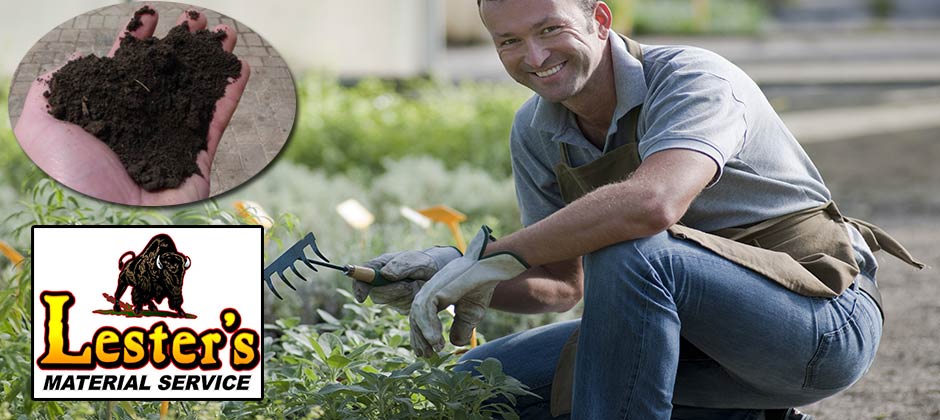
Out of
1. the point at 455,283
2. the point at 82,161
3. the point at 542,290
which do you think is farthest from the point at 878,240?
the point at 82,161

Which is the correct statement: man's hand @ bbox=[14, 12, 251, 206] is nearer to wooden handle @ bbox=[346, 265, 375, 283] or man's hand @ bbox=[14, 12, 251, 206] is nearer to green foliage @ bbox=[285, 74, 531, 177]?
wooden handle @ bbox=[346, 265, 375, 283]

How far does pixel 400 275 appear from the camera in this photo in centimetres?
248

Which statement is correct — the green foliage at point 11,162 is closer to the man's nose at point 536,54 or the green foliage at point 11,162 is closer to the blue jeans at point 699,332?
the man's nose at point 536,54

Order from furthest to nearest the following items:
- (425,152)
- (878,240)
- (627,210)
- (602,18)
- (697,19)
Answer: (697,19), (425,152), (878,240), (602,18), (627,210)

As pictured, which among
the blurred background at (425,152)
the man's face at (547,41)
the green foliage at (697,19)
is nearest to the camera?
the man's face at (547,41)

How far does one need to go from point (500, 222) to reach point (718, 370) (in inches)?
97.9

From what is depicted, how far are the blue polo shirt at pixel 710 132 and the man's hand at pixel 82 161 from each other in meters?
0.83

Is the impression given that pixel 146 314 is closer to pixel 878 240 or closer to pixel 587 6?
pixel 587 6

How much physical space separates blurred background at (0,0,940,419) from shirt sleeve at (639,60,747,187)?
749 millimetres

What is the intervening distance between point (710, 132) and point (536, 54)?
412mm

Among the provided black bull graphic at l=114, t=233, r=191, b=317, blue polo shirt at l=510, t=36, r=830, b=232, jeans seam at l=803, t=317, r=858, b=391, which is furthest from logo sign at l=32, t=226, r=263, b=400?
jeans seam at l=803, t=317, r=858, b=391

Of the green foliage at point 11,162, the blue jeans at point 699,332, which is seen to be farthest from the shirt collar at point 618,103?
the green foliage at point 11,162

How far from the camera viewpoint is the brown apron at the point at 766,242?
8.13ft

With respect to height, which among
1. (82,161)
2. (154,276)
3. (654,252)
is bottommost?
→ (154,276)
